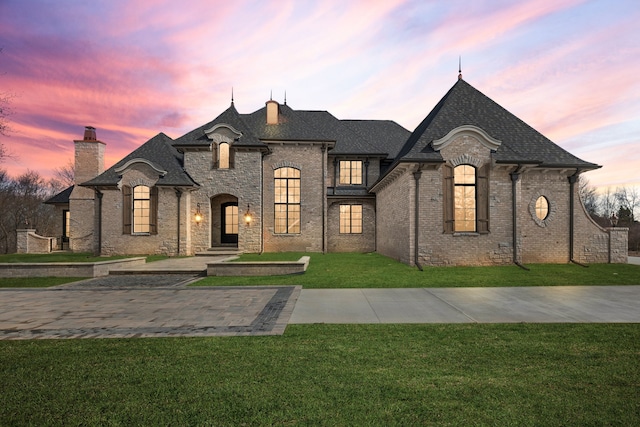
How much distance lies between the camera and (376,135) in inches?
995

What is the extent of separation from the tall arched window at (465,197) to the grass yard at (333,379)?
9559 mm

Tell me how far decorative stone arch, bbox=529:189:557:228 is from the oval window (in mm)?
94

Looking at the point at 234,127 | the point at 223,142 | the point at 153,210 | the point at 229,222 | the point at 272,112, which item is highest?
the point at 272,112

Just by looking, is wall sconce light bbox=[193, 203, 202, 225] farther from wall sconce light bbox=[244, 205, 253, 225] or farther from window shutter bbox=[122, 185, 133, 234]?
window shutter bbox=[122, 185, 133, 234]

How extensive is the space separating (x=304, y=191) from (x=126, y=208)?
11.1 metres

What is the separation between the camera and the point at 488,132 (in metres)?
15.9

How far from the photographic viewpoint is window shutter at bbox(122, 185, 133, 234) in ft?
64.2

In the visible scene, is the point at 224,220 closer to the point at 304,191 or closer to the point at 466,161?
the point at 304,191

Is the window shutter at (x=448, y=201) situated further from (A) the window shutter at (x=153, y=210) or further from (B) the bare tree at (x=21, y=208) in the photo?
(B) the bare tree at (x=21, y=208)

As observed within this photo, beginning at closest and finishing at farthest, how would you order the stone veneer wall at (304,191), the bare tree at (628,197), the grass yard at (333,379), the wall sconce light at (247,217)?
the grass yard at (333,379) < the wall sconce light at (247,217) < the stone veneer wall at (304,191) < the bare tree at (628,197)

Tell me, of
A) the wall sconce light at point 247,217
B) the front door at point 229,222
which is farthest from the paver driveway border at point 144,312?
the front door at point 229,222

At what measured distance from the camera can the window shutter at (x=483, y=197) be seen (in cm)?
1452

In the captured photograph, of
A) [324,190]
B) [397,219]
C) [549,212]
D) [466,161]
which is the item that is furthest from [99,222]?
[549,212]

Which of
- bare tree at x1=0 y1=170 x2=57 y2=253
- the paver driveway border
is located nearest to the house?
the paver driveway border
